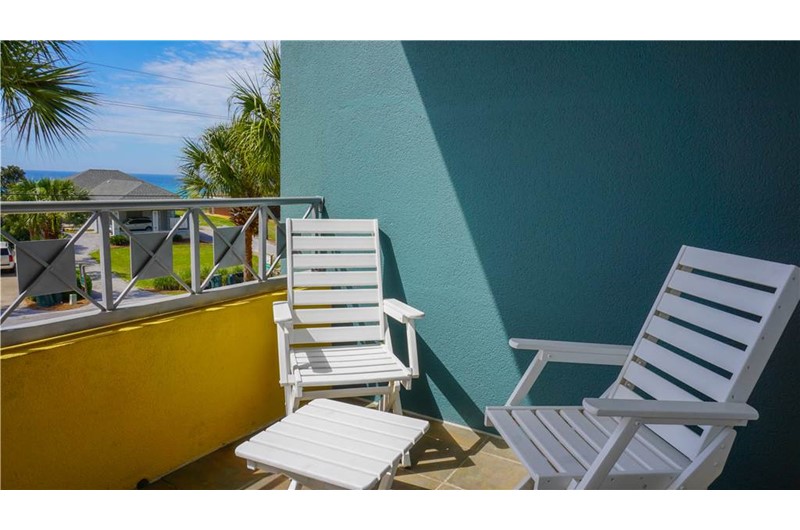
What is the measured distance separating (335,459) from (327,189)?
2.13 metres

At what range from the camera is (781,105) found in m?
2.18

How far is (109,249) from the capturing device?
2379mm

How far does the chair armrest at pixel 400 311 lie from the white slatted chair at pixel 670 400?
752 millimetres

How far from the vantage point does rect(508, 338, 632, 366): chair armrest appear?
7.45ft

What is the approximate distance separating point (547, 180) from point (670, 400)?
4.27 feet

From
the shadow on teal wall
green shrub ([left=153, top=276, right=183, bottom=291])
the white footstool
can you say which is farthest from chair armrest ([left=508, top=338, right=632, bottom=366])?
green shrub ([left=153, top=276, right=183, bottom=291])

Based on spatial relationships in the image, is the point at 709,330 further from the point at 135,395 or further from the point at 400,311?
the point at 135,395

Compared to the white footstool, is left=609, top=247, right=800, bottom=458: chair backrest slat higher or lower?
higher

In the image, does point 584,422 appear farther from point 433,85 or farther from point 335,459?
point 433,85

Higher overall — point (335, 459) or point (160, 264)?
point (160, 264)

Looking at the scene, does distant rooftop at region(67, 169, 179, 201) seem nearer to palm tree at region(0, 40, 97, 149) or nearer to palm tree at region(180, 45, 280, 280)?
palm tree at region(180, 45, 280, 280)
